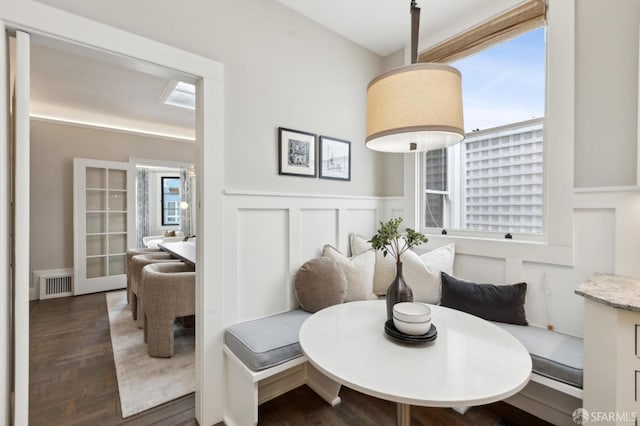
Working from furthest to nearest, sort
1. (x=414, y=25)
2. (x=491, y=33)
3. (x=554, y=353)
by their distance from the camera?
(x=491, y=33) → (x=554, y=353) → (x=414, y=25)

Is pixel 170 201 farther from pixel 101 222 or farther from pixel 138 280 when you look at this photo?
pixel 138 280

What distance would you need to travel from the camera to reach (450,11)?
2195mm

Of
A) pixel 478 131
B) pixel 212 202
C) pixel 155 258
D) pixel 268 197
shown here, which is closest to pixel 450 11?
pixel 478 131

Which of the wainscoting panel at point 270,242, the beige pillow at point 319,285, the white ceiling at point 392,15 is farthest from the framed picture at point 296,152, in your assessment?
the white ceiling at point 392,15

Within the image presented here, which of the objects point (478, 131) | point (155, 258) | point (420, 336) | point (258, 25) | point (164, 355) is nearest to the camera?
point (420, 336)

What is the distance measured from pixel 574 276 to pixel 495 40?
176 cm

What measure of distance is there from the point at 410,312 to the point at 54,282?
5270mm

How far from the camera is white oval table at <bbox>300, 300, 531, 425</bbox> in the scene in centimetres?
89

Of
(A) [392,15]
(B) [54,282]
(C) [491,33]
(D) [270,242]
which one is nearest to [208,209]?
(D) [270,242]

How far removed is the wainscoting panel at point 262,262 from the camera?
1.89 meters

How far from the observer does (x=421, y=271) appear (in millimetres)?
2123

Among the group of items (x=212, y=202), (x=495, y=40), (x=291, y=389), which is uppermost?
(x=495, y=40)

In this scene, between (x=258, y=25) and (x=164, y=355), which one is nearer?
(x=258, y=25)

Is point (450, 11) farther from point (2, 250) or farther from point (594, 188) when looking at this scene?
point (2, 250)
